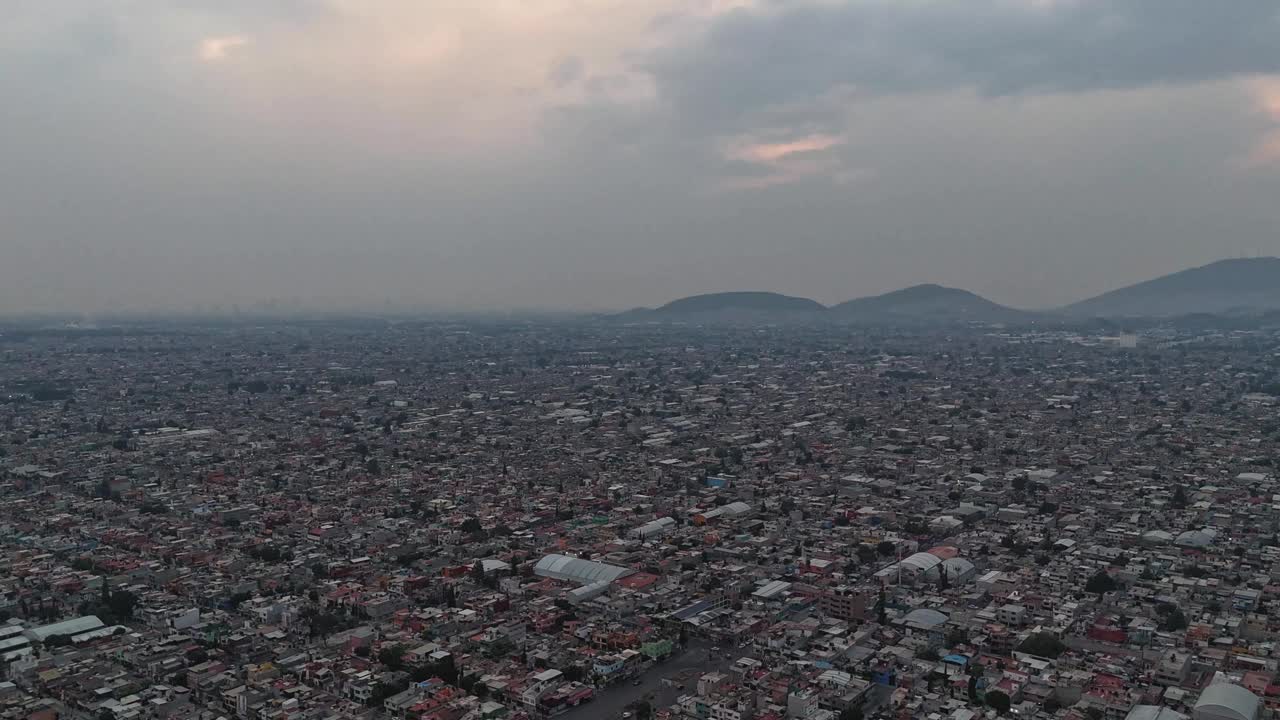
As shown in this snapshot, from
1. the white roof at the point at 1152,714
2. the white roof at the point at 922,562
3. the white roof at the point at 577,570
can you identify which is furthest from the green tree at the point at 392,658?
the white roof at the point at 1152,714

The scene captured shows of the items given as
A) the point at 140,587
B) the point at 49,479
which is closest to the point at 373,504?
the point at 140,587

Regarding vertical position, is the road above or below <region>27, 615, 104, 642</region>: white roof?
below

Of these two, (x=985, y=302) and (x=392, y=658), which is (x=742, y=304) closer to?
(x=985, y=302)

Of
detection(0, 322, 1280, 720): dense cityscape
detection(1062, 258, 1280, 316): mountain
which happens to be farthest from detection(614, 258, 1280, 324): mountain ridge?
detection(0, 322, 1280, 720): dense cityscape

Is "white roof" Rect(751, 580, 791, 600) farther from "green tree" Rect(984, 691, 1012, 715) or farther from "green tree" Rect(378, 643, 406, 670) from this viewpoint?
"green tree" Rect(378, 643, 406, 670)

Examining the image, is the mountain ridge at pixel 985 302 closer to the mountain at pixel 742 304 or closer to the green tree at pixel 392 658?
the mountain at pixel 742 304
